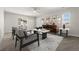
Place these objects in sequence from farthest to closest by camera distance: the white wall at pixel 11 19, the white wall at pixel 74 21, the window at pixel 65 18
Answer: the white wall at pixel 74 21, the window at pixel 65 18, the white wall at pixel 11 19

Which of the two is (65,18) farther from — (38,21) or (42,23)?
(38,21)

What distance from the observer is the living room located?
2.42 metres

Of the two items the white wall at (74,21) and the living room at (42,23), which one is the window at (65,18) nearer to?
the living room at (42,23)

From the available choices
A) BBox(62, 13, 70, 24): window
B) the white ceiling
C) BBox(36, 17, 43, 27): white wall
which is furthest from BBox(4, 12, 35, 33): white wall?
BBox(62, 13, 70, 24): window

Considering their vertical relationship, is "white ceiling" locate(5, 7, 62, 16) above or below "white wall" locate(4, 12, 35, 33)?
above

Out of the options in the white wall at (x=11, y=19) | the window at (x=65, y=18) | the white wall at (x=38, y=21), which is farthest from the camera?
the window at (x=65, y=18)

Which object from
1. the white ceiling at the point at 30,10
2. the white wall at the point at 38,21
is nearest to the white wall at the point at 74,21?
the white ceiling at the point at 30,10

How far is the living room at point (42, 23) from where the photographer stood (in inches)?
95.2

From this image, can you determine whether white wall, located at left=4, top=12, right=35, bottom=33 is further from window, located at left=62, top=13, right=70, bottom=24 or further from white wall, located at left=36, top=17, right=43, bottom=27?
window, located at left=62, top=13, right=70, bottom=24
